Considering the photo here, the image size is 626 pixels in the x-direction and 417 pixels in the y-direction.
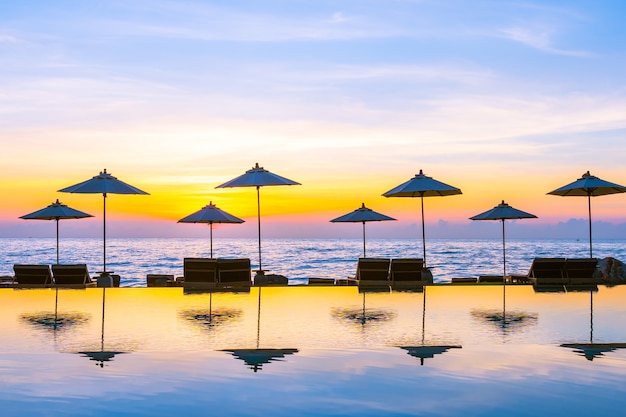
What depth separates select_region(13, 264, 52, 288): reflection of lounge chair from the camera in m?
16.8

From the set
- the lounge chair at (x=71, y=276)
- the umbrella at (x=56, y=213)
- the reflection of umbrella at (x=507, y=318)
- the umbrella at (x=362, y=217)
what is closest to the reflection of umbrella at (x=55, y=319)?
the lounge chair at (x=71, y=276)

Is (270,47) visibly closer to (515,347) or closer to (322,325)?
(322,325)

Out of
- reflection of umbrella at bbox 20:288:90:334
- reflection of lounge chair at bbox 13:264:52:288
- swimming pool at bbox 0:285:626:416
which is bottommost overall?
swimming pool at bbox 0:285:626:416

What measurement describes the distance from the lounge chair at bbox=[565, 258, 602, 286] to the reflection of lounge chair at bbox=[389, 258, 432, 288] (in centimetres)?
351

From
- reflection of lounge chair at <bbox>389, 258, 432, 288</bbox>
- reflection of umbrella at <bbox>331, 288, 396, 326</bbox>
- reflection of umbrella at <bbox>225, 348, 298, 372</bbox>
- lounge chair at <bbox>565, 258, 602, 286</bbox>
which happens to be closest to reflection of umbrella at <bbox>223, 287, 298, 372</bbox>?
reflection of umbrella at <bbox>225, 348, 298, 372</bbox>

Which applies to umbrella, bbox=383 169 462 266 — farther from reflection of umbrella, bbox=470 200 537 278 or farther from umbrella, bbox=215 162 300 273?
umbrella, bbox=215 162 300 273

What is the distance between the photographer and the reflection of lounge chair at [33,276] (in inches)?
661

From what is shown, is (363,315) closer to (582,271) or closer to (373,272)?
(373,272)

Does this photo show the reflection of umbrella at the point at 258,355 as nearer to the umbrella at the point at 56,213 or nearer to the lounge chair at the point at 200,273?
the lounge chair at the point at 200,273

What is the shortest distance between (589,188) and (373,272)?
600 centimetres

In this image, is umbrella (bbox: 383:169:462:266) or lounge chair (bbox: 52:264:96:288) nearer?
lounge chair (bbox: 52:264:96:288)

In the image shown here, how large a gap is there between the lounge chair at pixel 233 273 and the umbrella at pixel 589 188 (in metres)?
8.04

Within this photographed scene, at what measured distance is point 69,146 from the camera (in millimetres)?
25453

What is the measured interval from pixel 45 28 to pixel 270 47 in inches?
228
